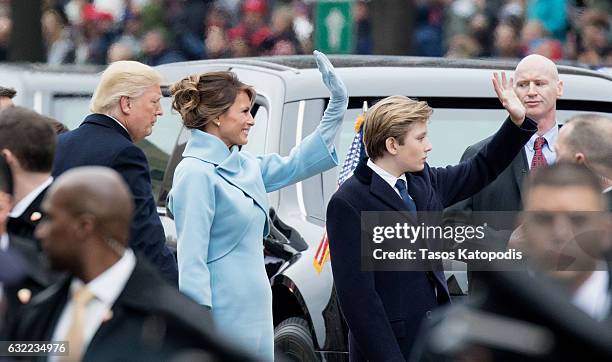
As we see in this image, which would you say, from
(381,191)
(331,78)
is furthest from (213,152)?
(381,191)

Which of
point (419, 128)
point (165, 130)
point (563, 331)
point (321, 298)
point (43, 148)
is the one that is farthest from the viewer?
point (165, 130)

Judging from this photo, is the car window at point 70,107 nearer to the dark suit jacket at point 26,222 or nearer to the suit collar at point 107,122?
the suit collar at point 107,122

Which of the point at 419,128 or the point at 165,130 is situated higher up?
the point at 419,128

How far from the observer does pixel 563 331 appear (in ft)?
10.5

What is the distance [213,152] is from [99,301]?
232 centimetres

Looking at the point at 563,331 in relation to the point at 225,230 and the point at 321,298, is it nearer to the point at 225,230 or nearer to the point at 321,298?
the point at 225,230

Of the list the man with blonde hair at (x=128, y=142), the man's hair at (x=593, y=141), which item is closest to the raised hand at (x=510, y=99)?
the man's hair at (x=593, y=141)

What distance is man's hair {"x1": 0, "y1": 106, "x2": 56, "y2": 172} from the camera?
536 cm

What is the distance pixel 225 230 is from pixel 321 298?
0.80m

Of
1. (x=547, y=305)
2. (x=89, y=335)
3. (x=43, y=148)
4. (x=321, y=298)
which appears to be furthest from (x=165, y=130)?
(x=547, y=305)

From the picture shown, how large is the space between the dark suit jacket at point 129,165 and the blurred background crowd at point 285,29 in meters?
9.63

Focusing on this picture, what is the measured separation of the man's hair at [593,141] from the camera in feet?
17.7

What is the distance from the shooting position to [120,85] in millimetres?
6395

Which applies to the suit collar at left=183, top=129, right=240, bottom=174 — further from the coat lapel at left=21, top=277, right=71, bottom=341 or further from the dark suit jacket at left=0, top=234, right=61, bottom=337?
the coat lapel at left=21, top=277, right=71, bottom=341
